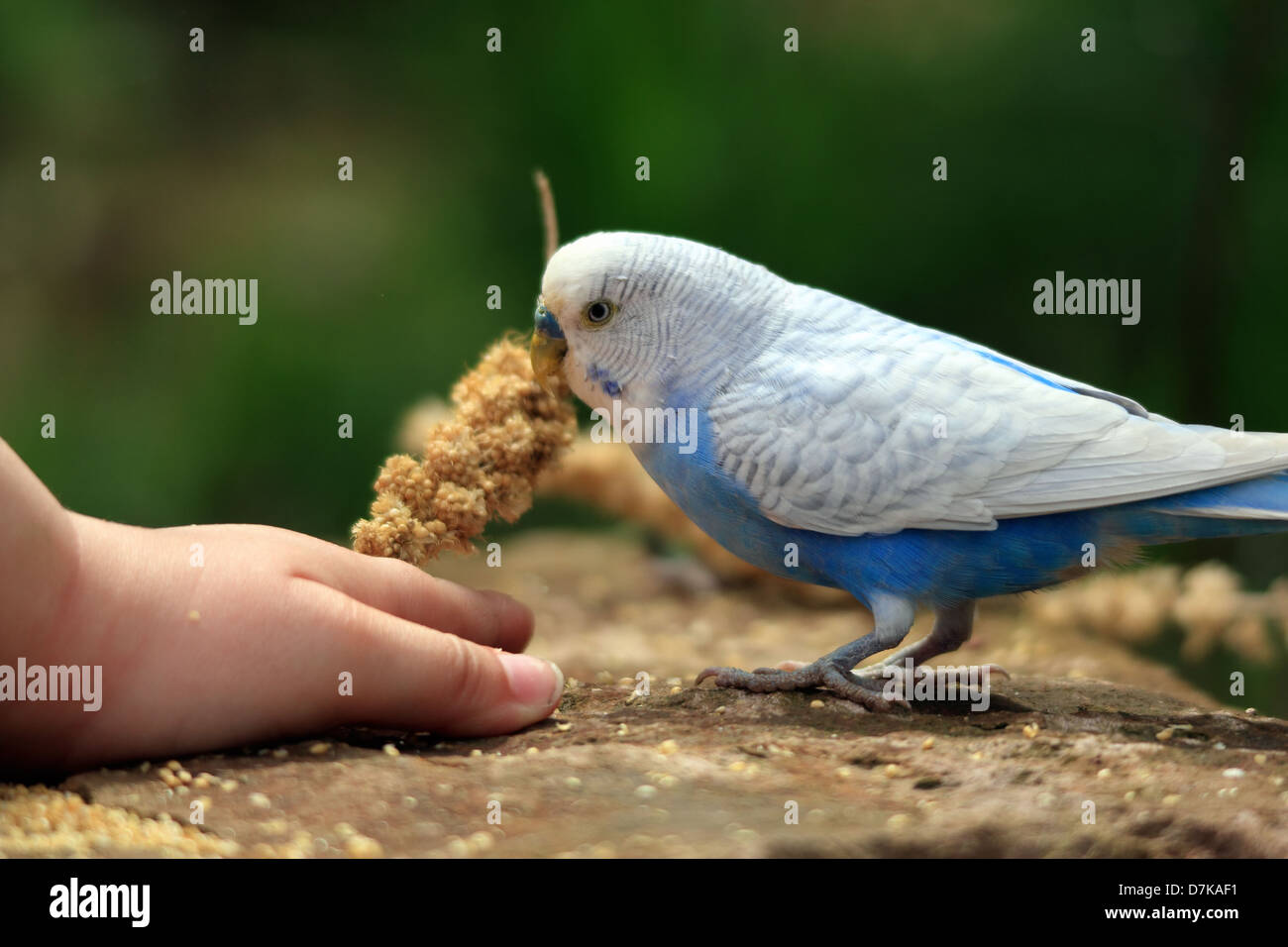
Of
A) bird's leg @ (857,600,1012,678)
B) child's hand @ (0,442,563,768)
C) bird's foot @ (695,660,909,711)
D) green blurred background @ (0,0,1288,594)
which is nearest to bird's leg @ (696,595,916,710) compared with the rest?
bird's foot @ (695,660,909,711)

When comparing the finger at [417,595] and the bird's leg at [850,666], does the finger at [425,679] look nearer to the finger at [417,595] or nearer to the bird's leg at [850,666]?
the finger at [417,595]

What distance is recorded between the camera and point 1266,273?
2416mm

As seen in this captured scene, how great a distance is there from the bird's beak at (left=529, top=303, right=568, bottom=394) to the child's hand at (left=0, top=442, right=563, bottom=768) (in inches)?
17.2

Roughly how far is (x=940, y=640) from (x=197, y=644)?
3.56 feet

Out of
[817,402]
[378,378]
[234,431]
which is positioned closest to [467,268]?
[378,378]

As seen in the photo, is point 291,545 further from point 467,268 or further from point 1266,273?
point 1266,273

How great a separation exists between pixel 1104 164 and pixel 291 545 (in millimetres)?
2038

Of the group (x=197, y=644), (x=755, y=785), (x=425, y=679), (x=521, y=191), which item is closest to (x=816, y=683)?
(x=755, y=785)

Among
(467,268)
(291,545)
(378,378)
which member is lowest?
(291,545)

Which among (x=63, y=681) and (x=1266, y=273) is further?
(x=1266, y=273)

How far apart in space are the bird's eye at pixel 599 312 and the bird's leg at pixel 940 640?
0.66 m

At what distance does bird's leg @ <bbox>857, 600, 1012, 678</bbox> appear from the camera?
1.65 meters

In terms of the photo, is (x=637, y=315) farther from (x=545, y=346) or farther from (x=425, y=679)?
(x=425, y=679)
